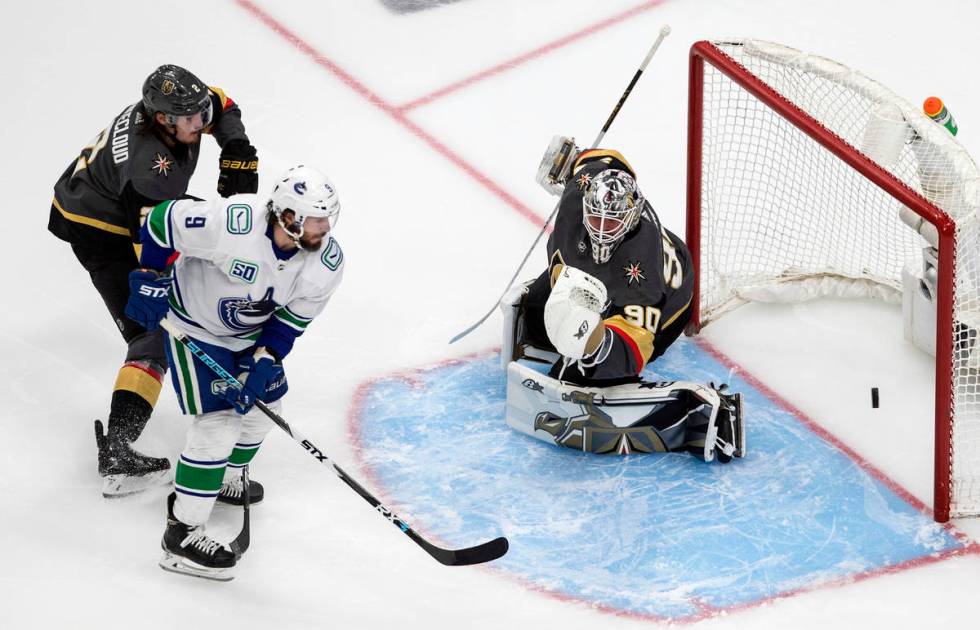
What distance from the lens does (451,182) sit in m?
5.75

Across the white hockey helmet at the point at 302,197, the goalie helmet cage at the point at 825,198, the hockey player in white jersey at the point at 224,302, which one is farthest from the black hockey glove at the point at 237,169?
the goalie helmet cage at the point at 825,198

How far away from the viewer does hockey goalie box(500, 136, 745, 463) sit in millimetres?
4262

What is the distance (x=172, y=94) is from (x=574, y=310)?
121 centimetres

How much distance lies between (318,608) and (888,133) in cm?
205

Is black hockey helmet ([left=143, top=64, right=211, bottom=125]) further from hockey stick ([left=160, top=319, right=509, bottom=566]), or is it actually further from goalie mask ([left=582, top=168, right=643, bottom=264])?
goalie mask ([left=582, top=168, right=643, bottom=264])

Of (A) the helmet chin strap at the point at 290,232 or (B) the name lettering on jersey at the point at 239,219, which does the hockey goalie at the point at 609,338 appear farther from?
(B) the name lettering on jersey at the point at 239,219

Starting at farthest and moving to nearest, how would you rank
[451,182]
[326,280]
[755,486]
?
[451,182], [755,486], [326,280]

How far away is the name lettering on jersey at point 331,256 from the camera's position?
3.89 m

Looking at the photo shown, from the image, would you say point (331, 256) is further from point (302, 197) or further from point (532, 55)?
point (532, 55)

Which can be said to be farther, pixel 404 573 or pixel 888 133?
pixel 888 133

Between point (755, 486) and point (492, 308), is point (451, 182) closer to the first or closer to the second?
point (492, 308)

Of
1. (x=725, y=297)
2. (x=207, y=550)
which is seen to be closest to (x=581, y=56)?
(x=725, y=297)

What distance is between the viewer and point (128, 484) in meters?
4.31

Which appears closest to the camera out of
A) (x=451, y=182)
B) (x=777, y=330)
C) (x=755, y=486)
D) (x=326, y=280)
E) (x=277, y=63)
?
(x=326, y=280)
